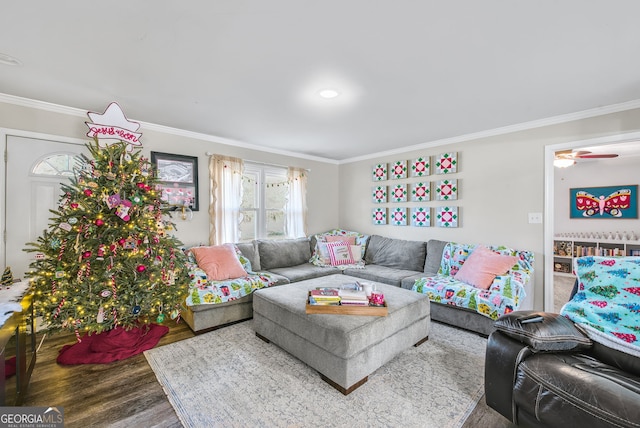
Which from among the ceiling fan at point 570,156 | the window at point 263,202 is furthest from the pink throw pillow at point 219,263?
the ceiling fan at point 570,156

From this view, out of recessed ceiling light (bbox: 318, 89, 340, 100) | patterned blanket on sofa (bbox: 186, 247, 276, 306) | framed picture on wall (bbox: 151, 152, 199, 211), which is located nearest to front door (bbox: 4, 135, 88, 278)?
framed picture on wall (bbox: 151, 152, 199, 211)

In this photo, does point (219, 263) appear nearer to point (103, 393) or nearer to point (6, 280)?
point (103, 393)

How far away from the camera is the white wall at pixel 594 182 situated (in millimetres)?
5012

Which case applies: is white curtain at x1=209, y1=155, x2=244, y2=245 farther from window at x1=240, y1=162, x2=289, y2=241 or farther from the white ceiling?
the white ceiling

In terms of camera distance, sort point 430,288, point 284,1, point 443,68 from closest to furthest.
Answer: point 284,1
point 443,68
point 430,288

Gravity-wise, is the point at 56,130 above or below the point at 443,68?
below

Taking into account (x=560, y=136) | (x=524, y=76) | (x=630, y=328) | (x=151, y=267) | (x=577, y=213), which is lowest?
(x=630, y=328)

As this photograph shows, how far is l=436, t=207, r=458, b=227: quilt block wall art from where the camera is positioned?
12.7 ft

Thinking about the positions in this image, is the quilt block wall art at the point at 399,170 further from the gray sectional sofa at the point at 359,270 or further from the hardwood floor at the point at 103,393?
the hardwood floor at the point at 103,393

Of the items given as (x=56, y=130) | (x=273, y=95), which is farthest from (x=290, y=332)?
(x=56, y=130)

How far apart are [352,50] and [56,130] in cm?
309

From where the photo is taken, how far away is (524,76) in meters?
2.16

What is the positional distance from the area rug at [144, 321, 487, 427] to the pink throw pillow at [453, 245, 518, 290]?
0.62 metres

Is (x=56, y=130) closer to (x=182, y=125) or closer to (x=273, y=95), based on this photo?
(x=182, y=125)
